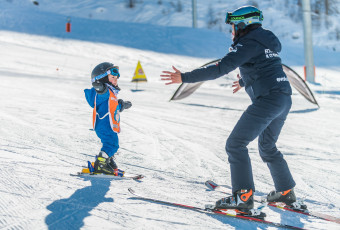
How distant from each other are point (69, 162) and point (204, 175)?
158cm

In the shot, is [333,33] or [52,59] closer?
[52,59]

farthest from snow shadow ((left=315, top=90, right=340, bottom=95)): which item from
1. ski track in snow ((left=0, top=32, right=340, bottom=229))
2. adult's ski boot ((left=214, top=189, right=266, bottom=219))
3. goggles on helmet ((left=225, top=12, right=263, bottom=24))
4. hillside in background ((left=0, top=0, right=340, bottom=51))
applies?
hillside in background ((left=0, top=0, right=340, bottom=51))

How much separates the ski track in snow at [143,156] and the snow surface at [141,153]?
1cm

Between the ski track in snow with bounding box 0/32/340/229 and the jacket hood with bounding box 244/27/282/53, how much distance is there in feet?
4.61

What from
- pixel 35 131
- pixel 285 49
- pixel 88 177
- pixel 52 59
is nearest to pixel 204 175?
pixel 88 177

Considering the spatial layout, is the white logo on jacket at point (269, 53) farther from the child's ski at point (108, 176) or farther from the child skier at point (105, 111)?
the child's ski at point (108, 176)

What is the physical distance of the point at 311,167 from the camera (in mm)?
5031

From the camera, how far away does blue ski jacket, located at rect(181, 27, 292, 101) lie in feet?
9.75

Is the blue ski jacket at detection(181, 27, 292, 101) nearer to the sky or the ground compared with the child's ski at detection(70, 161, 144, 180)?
nearer to the sky

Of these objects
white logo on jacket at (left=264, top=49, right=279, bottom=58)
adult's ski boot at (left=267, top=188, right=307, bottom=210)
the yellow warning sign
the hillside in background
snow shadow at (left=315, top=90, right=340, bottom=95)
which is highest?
the hillside in background

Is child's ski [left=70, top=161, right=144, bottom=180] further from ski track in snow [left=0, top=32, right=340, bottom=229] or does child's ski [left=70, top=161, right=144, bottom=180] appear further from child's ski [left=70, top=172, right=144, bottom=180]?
ski track in snow [left=0, top=32, right=340, bottom=229]

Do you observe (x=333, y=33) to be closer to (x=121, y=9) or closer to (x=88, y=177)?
(x=121, y=9)

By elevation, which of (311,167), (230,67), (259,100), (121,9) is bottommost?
(311,167)

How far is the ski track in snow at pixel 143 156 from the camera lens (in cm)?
296
